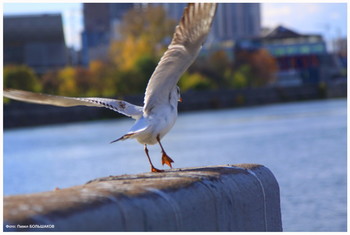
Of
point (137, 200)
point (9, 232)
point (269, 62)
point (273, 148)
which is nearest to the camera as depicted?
point (9, 232)

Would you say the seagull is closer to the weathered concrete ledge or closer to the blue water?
the weathered concrete ledge

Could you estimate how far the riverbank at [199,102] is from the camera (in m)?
50.2

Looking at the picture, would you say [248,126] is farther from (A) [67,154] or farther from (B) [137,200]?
(B) [137,200]

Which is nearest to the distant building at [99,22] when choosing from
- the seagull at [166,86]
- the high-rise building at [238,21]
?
the high-rise building at [238,21]

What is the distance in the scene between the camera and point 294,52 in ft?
386

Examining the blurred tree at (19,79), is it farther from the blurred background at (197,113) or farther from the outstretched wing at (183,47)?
the outstretched wing at (183,47)

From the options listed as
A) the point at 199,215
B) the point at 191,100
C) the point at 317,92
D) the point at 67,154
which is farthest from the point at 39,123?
the point at 199,215

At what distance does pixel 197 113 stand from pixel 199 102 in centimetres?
415

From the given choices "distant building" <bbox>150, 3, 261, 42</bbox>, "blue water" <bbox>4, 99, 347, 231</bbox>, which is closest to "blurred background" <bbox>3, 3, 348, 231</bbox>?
"blue water" <bbox>4, 99, 347, 231</bbox>

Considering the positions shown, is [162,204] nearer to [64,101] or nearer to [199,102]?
[64,101]

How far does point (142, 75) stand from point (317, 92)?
1686 cm

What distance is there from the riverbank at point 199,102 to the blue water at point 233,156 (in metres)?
6.31

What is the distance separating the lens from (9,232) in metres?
3.48

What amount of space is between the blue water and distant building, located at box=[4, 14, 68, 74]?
36905 mm
